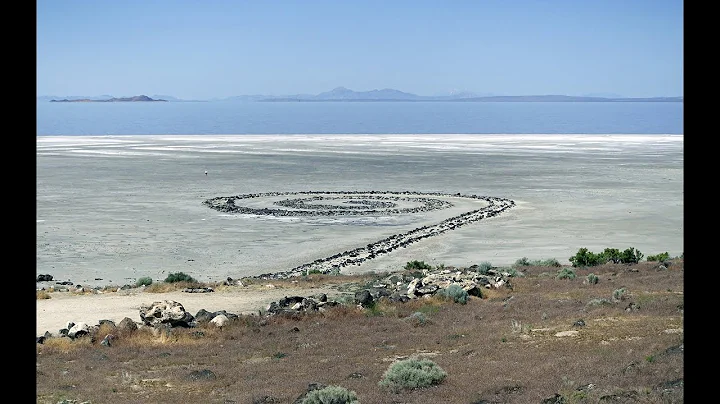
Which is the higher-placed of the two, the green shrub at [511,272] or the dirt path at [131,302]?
the green shrub at [511,272]

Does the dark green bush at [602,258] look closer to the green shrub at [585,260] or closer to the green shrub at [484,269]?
the green shrub at [585,260]

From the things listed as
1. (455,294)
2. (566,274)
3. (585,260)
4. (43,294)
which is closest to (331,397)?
(455,294)

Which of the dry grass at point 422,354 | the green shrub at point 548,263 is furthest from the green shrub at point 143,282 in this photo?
the green shrub at point 548,263

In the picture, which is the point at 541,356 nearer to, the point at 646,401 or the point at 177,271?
the point at 646,401

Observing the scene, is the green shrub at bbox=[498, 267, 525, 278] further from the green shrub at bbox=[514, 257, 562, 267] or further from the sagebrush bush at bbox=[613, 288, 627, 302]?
the sagebrush bush at bbox=[613, 288, 627, 302]

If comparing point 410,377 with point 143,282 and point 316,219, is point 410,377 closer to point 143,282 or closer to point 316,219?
point 143,282

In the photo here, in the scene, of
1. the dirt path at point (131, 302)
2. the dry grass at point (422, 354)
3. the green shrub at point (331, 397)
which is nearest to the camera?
the green shrub at point (331, 397)
